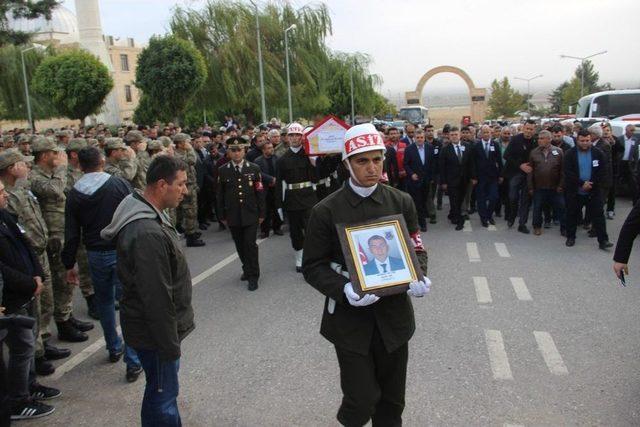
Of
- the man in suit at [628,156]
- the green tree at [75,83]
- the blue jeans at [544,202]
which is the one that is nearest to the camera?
the blue jeans at [544,202]

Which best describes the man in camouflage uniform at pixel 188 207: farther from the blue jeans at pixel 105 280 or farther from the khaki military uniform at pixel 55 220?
the blue jeans at pixel 105 280

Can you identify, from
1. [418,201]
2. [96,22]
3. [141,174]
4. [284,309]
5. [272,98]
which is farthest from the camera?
[96,22]

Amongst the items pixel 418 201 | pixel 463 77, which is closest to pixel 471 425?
pixel 418 201

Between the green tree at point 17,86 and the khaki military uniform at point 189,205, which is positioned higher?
the green tree at point 17,86

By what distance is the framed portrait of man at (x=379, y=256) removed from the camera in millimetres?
2850

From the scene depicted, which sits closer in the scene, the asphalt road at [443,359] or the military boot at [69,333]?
the asphalt road at [443,359]

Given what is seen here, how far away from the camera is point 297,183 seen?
7.79m

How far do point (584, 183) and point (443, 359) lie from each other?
18.4ft

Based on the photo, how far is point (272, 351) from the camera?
16.6 feet

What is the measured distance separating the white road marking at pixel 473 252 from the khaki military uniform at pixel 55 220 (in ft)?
18.3

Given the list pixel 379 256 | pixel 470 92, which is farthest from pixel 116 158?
pixel 470 92

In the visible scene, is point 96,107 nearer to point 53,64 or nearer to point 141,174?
point 53,64

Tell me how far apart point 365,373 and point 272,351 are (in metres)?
2.17

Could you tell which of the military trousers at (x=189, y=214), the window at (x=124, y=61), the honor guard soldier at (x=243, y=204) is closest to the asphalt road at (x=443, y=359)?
the honor guard soldier at (x=243, y=204)
